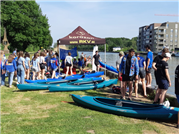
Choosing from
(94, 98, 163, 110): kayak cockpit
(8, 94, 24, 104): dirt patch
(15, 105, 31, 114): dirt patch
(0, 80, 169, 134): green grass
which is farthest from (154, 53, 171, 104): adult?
(8, 94, 24, 104): dirt patch

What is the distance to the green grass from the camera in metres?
3.81

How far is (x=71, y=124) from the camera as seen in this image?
13.4 feet

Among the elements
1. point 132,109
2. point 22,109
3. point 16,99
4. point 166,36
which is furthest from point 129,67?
point 166,36

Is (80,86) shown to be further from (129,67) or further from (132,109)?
(132,109)

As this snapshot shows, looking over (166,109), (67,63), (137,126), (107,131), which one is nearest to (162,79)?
(166,109)

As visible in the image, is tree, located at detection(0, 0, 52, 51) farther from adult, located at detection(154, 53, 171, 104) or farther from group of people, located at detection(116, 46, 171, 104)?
adult, located at detection(154, 53, 171, 104)

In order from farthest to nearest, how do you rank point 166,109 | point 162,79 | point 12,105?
point 12,105
point 162,79
point 166,109

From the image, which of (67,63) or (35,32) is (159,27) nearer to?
(35,32)

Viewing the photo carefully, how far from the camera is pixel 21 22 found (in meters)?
37.0

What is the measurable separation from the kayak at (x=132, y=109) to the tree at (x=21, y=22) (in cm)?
3634

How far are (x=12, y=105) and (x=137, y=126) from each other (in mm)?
4032

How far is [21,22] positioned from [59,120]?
37300 millimetres

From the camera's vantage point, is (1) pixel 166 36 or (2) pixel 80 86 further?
(1) pixel 166 36

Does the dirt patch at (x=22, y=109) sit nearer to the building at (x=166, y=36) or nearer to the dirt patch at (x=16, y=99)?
the dirt patch at (x=16, y=99)
